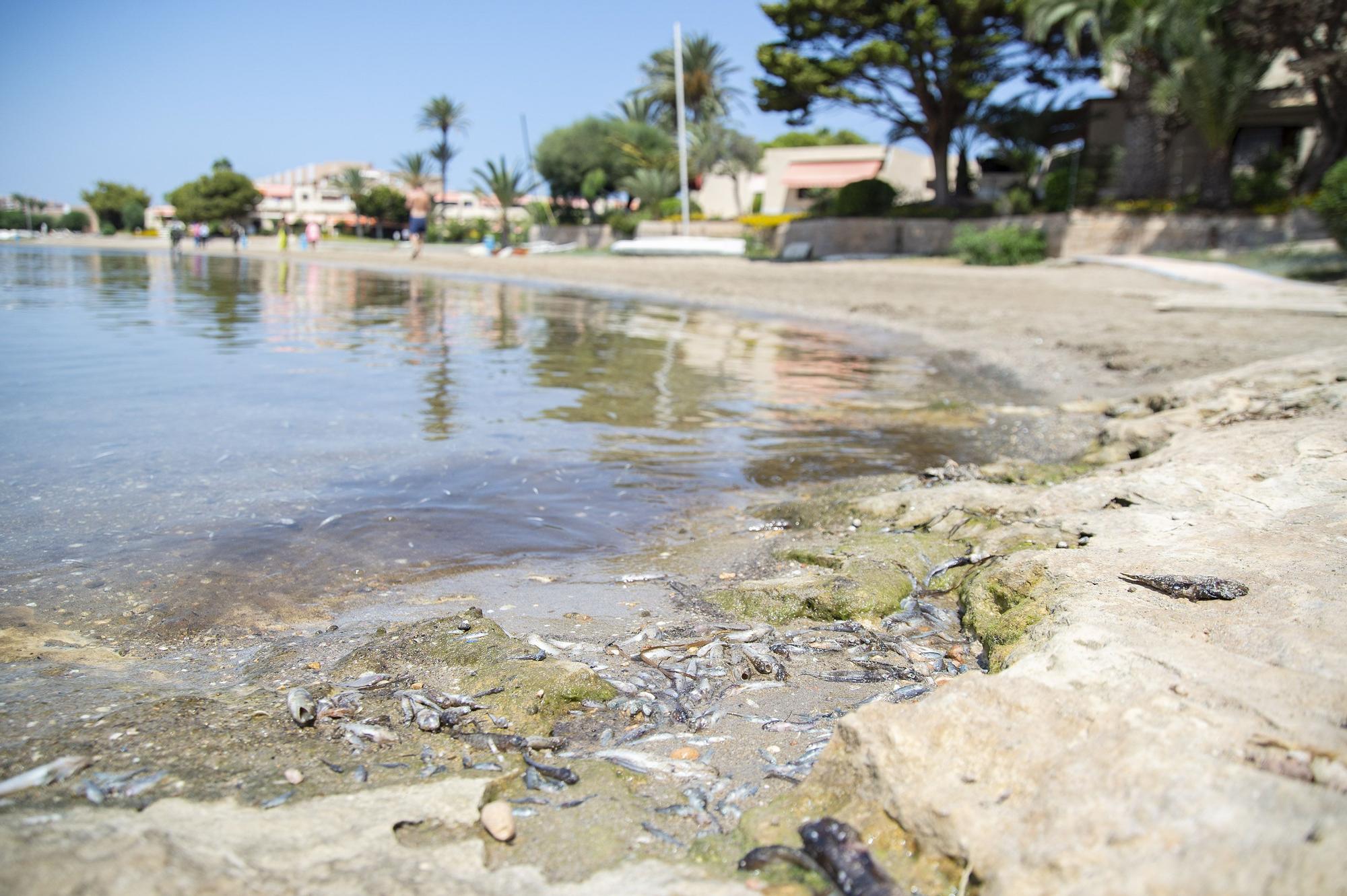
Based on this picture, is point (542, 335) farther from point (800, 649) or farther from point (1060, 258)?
point (1060, 258)

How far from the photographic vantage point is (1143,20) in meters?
21.3

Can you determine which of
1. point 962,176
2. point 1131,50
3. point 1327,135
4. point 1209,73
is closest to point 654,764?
point 1209,73

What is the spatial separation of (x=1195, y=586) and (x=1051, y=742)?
1247mm

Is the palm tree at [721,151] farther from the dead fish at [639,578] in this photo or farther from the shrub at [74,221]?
the shrub at [74,221]

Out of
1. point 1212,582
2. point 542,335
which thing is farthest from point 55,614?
point 542,335

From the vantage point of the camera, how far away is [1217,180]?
73.8 ft

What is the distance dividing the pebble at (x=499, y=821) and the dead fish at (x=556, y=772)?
0.68 ft

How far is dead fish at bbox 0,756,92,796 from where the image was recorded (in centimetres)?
194

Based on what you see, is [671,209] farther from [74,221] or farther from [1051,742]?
[74,221]

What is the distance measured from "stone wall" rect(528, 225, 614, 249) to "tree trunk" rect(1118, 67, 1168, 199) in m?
23.3

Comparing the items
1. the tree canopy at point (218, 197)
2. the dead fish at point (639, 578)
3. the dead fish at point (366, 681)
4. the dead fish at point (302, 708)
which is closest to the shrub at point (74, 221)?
the tree canopy at point (218, 197)

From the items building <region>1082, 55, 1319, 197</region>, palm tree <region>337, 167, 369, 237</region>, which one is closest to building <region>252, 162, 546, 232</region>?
palm tree <region>337, 167, 369, 237</region>

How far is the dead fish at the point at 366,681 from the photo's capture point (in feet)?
8.93

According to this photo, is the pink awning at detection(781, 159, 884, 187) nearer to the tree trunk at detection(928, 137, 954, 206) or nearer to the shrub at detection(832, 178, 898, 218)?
the shrub at detection(832, 178, 898, 218)
